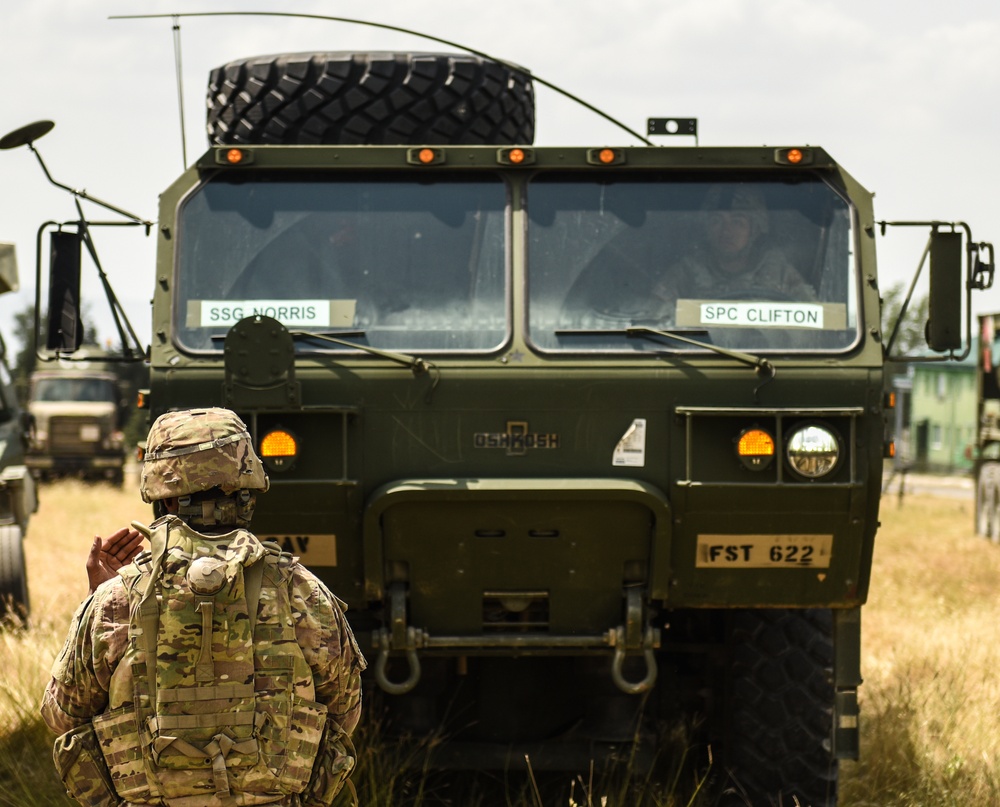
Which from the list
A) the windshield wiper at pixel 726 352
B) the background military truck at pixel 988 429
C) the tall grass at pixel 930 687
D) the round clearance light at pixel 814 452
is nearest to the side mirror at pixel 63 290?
the windshield wiper at pixel 726 352

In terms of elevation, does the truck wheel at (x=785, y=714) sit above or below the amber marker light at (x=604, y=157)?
below

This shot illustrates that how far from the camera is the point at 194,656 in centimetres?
352

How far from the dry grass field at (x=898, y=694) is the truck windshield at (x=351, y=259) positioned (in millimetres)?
1569

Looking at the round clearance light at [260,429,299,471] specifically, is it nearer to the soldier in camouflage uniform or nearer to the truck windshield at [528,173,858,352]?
the truck windshield at [528,173,858,352]

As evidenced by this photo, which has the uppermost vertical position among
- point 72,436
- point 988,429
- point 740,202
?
point 740,202

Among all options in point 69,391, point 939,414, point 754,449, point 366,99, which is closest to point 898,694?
point 754,449

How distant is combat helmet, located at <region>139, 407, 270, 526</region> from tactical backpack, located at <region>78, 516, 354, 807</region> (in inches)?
2.3

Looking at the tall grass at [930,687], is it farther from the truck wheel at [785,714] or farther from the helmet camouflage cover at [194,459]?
the helmet camouflage cover at [194,459]

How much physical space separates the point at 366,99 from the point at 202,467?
10.4ft

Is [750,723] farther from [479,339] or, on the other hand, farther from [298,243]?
[298,243]

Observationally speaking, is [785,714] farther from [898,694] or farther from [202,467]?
[202,467]

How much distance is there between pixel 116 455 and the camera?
27641mm

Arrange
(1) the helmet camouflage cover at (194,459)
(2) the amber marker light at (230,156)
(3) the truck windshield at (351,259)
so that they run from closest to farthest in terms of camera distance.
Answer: (1) the helmet camouflage cover at (194,459), (3) the truck windshield at (351,259), (2) the amber marker light at (230,156)

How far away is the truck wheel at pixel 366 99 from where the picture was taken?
6.40m
